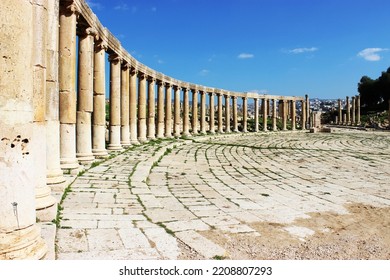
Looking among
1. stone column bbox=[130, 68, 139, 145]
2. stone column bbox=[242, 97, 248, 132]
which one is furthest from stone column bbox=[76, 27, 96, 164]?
stone column bbox=[242, 97, 248, 132]

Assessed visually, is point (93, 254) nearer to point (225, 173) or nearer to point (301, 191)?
point (301, 191)

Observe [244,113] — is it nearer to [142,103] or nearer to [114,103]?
[142,103]

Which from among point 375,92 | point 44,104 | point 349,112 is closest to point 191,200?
point 44,104

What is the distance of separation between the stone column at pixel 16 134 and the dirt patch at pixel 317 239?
7.62 feet

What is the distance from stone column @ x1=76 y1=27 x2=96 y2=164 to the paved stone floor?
819mm

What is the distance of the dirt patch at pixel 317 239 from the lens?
4008 millimetres

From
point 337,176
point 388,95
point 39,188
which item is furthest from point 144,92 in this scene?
point 388,95

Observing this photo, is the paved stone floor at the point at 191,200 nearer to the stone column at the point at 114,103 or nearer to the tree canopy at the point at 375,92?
the stone column at the point at 114,103

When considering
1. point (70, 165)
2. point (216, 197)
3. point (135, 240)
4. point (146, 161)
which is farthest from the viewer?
point (146, 161)

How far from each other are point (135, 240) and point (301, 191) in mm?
4692

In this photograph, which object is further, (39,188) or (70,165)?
(70,165)

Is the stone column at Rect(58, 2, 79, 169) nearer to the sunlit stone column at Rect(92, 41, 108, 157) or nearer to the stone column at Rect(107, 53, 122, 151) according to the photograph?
the sunlit stone column at Rect(92, 41, 108, 157)

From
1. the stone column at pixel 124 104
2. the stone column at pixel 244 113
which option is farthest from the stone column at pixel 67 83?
the stone column at pixel 244 113
